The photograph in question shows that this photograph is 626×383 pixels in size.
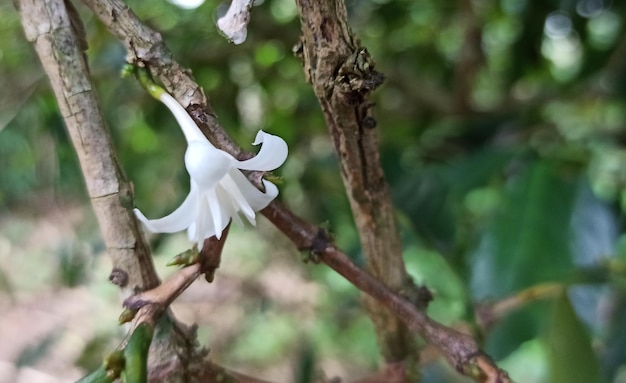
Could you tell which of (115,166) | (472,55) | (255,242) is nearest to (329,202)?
(472,55)

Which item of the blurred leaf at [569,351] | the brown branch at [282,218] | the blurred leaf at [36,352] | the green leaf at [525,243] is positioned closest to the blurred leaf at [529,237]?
the green leaf at [525,243]

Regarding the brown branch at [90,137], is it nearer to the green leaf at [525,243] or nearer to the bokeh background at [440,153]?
the bokeh background at [440,153]

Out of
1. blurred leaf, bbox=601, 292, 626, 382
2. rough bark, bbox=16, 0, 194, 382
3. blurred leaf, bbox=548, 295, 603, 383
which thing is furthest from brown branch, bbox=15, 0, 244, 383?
blurred leaf, bbox=601, 292, 626, 382

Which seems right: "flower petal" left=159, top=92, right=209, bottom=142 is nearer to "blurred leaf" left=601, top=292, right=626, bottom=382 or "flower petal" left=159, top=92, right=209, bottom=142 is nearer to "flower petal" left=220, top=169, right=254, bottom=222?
"flower petal" left=220, top=169, right=254, bottom=222

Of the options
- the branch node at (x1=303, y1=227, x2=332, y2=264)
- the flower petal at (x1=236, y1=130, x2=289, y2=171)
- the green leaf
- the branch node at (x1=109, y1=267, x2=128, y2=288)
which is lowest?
the green leaf

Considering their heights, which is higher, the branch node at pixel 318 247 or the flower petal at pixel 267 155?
the flower petal at pixel 267 155

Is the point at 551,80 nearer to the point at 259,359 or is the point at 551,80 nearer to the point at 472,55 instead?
the point at 472,55
